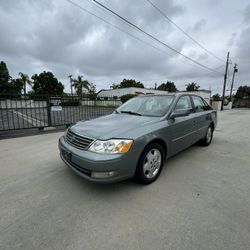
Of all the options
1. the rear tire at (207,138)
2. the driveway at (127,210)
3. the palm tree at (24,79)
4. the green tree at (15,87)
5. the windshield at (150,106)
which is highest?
the palm tree at (24,79)

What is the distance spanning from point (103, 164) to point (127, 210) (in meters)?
0.66

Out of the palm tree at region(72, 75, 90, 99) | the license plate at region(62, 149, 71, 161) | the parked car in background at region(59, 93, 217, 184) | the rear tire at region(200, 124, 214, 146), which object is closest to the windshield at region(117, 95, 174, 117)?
the parked car in background at region(59, 93, 217, 184)

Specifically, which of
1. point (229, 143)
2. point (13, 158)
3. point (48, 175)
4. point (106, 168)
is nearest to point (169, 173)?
point (106, 168)

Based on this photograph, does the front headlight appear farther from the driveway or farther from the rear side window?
the rear side window

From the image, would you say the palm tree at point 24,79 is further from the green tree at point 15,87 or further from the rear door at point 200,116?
the rear door at point 200,116

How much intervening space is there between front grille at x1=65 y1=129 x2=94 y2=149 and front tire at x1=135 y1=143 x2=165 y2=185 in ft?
2.63

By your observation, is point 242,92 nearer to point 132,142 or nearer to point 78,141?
point 132,142

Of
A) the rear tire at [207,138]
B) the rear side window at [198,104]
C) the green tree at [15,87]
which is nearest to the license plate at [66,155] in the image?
the rear side window at [198,104]

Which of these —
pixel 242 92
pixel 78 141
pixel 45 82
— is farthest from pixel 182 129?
pixel 242 92

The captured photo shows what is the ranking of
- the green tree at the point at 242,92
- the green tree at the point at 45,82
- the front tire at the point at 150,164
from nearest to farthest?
the front tire at the point at 150,164 < the green tree at the point at 45,82 < the green tree at the point at 242,92

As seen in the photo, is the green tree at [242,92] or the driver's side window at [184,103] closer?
the driver's side window at [184,103]

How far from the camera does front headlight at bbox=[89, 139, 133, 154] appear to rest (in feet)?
6.55

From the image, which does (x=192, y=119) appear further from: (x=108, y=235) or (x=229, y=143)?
(x=108, y=235)

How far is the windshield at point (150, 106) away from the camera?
294cm
